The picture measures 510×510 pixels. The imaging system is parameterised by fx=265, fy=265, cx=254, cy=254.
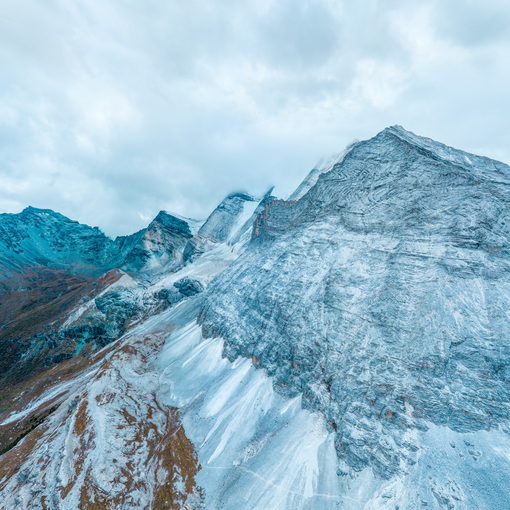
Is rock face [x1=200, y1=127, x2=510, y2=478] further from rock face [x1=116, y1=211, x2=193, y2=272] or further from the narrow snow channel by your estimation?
rock face [x1=116, y1=211, x2=193, y2=272]

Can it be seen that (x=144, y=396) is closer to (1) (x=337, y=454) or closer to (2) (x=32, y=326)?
(1) (x=337, y=454)

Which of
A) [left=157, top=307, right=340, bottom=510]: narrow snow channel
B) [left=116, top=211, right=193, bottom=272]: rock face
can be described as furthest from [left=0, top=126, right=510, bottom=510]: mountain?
[left=116, top=211, right=193, bottom=272]: rock face

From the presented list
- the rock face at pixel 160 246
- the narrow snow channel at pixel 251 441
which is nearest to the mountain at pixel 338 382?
the narrow snow channel at pixel 251 441

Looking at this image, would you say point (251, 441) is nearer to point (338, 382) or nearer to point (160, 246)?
point (338, 382)

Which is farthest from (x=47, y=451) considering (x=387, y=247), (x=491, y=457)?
(x=387, y=247)

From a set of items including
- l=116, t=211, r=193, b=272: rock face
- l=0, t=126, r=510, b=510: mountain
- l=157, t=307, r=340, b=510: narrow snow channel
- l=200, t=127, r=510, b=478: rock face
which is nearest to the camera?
l=0, t=126, r=510, b=510: mountain
